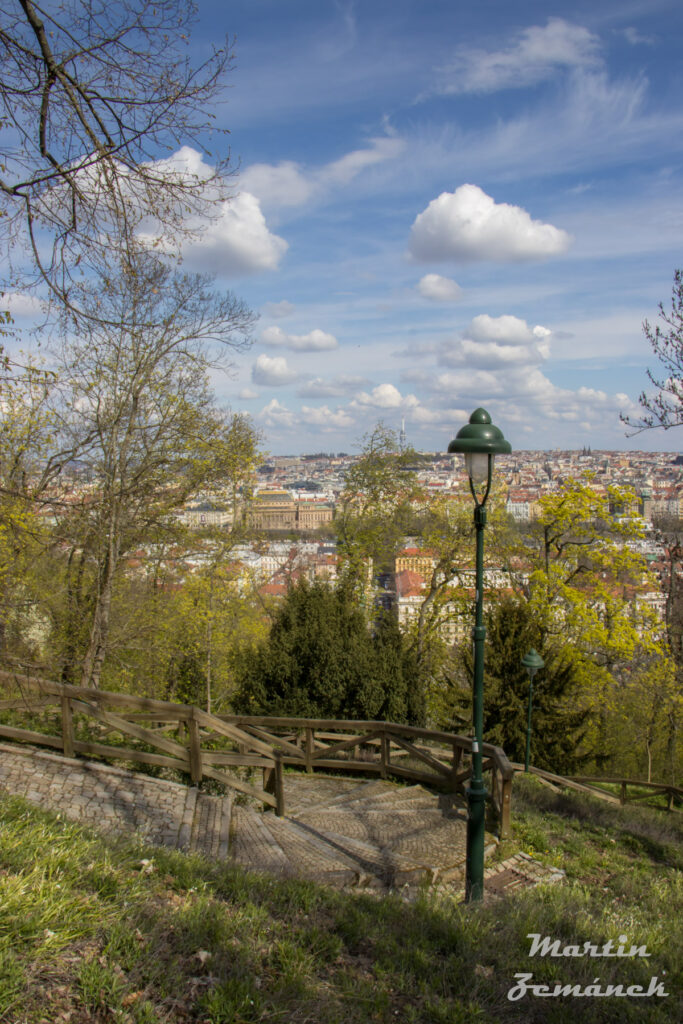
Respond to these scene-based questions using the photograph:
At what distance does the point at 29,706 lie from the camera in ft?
23.9

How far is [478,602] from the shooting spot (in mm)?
6250

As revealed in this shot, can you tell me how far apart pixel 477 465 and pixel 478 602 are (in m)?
1.30

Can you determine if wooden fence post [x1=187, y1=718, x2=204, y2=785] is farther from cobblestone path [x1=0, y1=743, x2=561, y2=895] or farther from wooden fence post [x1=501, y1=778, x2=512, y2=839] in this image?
wooden fence post [x1=501, y1=778, x2=512, y2=839]

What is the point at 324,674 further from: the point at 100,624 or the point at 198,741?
the point at 100,624

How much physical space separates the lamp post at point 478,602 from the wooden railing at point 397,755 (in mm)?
1297

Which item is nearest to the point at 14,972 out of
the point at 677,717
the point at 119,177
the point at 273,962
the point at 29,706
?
the point at 273,962

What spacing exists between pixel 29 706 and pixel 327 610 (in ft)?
18.8

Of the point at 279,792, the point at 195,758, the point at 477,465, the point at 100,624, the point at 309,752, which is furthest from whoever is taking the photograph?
the point at 100,624

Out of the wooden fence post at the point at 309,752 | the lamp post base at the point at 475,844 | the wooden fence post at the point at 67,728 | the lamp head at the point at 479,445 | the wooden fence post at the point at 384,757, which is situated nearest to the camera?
the lamp post base at the point at 475,844

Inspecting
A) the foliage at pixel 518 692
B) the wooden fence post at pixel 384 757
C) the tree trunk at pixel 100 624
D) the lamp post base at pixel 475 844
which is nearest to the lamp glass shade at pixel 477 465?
the lamp post base at pixel 475 844

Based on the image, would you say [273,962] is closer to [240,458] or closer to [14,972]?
[14,972]

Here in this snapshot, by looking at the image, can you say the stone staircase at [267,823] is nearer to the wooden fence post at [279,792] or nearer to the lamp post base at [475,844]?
the wooden fence post at [279,792]

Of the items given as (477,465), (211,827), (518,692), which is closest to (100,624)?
(211,827)

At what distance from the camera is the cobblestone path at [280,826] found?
5828mm
